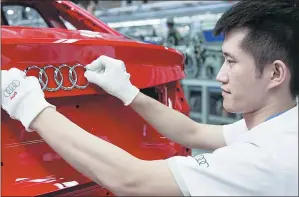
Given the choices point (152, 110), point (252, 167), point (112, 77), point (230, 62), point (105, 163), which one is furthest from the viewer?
point (152, 110)

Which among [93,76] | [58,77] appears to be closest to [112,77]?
[93,76]

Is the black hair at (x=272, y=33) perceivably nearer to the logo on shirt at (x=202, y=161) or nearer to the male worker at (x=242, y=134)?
the male worker at (x=242, y=134)

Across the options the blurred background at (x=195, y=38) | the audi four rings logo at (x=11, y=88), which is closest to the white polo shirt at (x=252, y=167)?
the audi four rings logo at (x=11, y=88)

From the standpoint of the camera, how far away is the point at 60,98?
1614mm

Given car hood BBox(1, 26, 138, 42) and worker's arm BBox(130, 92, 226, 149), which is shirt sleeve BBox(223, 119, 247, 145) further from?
car hood BBox(1, 26, 138, 42)

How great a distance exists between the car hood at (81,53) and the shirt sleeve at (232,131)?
364 millimetres

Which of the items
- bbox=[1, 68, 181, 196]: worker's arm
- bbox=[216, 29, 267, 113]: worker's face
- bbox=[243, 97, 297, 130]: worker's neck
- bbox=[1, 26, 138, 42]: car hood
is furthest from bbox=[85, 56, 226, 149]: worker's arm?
bbox=[243, 97, 297, 130]: worker's neck

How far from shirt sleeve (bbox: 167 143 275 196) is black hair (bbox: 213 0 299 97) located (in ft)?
1.07

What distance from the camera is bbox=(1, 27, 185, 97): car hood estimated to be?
1488 millimetres

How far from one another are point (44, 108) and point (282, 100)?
836 millimetres

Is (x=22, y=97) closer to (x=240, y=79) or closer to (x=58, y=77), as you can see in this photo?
(x=58, y=77)

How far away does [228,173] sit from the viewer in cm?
130

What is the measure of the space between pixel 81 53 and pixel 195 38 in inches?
189

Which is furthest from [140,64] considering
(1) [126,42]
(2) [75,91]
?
(2) [75,91]
